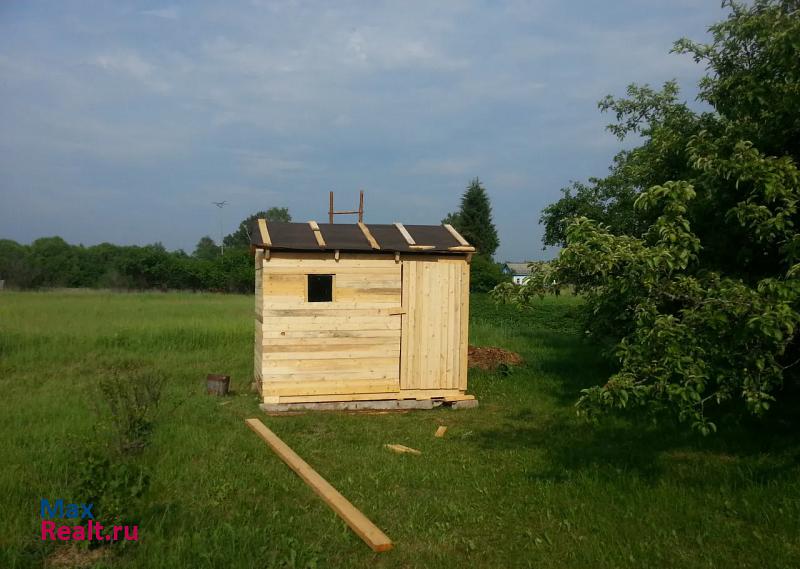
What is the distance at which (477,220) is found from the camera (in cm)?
5644

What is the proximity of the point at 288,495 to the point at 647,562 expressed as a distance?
10.7 ft

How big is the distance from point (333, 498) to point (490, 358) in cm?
944

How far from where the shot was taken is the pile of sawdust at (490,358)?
47.3ft

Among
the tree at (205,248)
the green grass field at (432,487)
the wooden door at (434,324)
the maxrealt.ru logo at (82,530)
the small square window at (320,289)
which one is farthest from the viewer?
the tree at (205,248)

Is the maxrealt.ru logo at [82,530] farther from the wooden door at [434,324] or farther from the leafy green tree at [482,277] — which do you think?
the leafy green tree at [482,277]

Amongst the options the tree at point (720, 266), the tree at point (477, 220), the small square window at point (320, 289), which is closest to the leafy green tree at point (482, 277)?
the tree at point (477, 220)

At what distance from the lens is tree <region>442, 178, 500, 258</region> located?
56000 millimetres

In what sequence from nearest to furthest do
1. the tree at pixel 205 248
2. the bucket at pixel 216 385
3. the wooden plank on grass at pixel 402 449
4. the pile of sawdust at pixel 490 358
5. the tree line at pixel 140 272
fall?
the wooden plank on grass at pixel 402 449 → the bucket at pixel 216 385 → the pile of sawdust at pixel 490 358 → the tree line at pixel 140 272 → the tree at pixel 205 248

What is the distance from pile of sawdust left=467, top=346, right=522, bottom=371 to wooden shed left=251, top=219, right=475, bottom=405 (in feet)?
11.2

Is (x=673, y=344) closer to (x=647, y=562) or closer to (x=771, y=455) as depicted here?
(x=647, y=562)

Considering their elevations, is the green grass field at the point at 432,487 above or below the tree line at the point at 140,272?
below

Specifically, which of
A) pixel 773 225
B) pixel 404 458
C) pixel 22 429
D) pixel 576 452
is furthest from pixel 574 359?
pixel 22 429

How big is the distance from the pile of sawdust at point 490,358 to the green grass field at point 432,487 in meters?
2.62

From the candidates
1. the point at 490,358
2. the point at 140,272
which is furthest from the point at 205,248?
the point at 490,358
